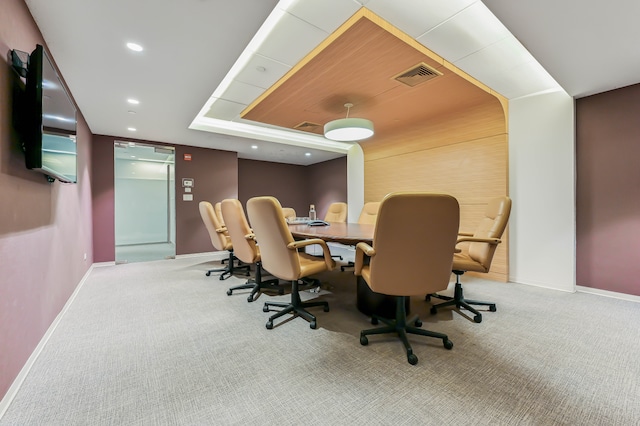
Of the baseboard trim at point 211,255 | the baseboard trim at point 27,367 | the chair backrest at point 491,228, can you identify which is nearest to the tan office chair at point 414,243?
the chair backrest at point 491,228

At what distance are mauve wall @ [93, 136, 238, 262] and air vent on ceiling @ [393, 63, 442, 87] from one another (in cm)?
485

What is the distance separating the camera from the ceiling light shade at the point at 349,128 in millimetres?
3324

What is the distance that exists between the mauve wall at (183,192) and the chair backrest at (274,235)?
4382 mm

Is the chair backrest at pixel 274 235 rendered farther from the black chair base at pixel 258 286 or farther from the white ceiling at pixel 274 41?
the white ceiling at pixel 274 41

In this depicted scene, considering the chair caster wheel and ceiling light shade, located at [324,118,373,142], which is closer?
the chair caster wheel

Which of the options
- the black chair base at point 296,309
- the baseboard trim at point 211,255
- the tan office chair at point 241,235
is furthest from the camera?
the baseboard trim at point 211,255

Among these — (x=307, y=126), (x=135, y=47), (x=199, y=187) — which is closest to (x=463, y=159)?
(x=307, y=126)

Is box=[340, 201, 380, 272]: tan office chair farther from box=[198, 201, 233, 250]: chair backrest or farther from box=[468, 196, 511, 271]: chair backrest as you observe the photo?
box=[198, 201, 233, 250]: chair backrest

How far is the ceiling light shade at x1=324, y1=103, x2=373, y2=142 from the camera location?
3324mm

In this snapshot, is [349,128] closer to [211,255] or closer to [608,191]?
[608,191]

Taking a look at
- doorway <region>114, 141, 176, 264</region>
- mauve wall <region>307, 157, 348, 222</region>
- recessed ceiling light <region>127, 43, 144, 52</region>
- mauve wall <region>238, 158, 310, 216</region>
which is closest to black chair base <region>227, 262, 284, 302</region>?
recessed ceiling light <region>127, 43, 144, 52</region>

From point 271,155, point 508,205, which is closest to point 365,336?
point 508,205

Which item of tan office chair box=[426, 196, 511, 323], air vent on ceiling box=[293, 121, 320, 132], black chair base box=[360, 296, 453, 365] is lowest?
black chair base box=[360, 296, 453, 365]

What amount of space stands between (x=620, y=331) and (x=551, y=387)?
1.43 m
